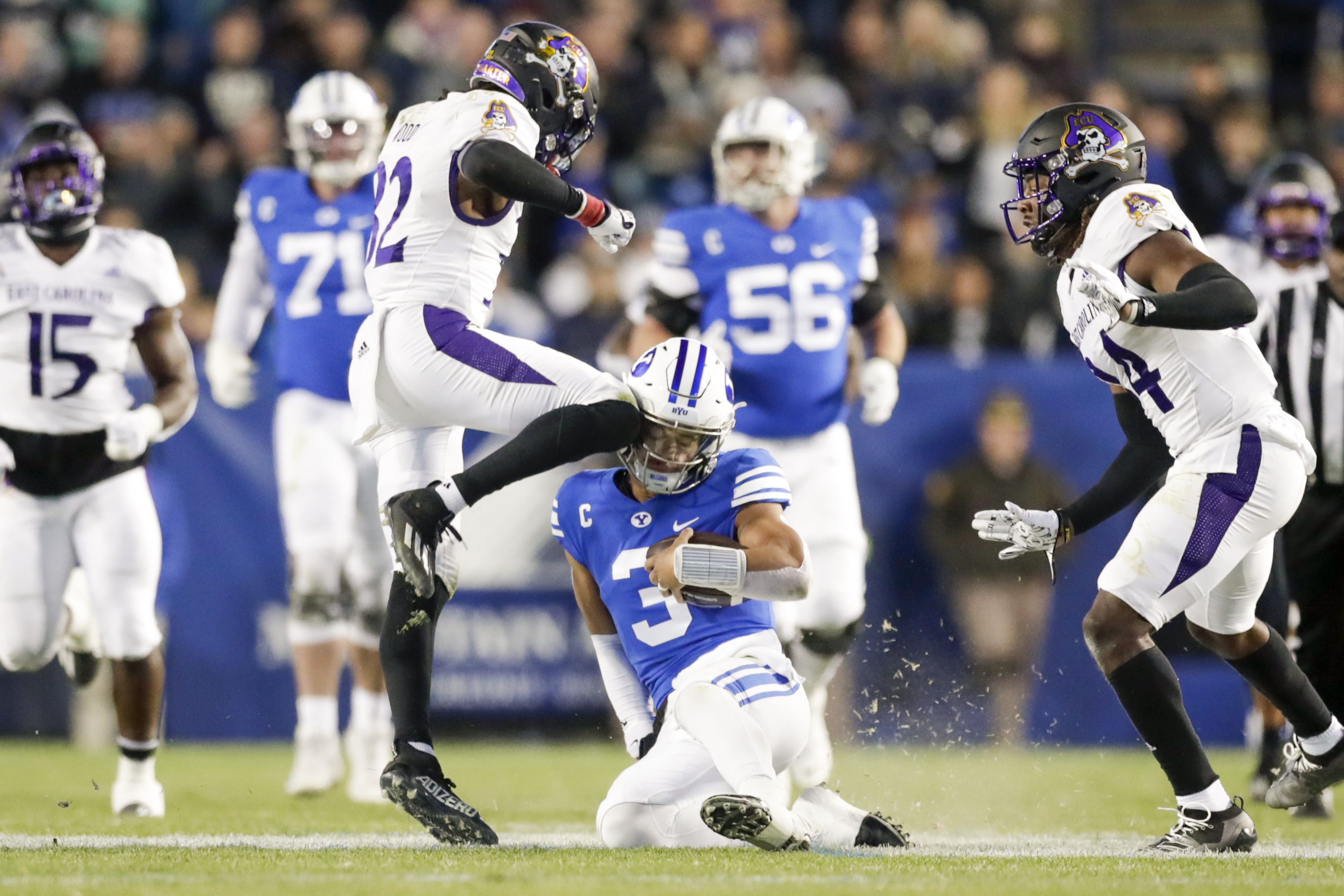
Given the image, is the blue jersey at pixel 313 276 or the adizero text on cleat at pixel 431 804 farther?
the blue jersey at pixel 313 276

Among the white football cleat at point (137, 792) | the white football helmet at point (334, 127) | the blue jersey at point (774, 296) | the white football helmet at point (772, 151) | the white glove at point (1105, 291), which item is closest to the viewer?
the white glove at point (1105, 291)

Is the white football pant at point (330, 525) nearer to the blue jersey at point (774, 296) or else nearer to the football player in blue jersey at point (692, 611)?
the blue jersey at point (774, 296)

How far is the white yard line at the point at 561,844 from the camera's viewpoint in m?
4.50

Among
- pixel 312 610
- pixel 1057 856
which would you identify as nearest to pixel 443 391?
pixel 1057 856

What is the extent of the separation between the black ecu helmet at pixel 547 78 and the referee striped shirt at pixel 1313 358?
290 centimetres

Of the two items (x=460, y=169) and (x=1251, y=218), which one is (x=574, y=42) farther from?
(x=1251, y=218)

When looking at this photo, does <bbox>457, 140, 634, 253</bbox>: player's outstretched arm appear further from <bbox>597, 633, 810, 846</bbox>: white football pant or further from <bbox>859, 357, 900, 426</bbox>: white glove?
<bbox>859, 357, 900, 426</bbox>: white glove

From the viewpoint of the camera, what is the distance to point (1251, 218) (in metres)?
7.23

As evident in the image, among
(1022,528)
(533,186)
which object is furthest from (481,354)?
(1022,528)

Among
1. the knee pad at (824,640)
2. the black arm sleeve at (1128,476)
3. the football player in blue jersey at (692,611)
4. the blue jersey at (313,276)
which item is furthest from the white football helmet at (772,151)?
the black arm sleeve at (1128,476)

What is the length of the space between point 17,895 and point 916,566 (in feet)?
18.8

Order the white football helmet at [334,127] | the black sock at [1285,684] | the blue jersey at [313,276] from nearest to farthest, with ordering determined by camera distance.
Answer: the black sock at [1285,684] → the blue jersey at [313,276] → the white football helmet at [334,127]

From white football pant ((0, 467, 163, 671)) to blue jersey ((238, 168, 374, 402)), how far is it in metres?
1.14

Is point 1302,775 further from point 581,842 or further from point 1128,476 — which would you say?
point 581,842
